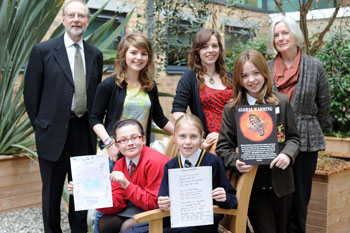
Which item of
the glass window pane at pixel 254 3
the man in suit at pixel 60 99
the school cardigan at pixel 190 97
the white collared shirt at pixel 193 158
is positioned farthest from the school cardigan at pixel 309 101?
the glass window pane at pixel 254 3

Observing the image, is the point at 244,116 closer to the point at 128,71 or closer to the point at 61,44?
the point at 128,71

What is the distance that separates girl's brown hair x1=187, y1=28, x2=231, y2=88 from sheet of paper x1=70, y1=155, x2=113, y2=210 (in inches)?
38.2

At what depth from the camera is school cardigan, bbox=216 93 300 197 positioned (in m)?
2.58

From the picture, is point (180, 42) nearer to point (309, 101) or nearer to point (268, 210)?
point (309, 101)

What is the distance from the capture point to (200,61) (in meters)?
3.17

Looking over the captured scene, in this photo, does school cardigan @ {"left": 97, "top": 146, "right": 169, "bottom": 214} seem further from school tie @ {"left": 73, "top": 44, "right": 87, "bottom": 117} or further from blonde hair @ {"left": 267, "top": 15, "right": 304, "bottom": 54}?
blonde hair @ {"left": 267, "top": 15, "right": 304, "bottom": 54}

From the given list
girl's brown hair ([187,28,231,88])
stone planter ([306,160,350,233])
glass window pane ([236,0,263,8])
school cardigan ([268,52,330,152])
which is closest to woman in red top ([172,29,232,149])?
girl's brown hair ([187,28,231,88])

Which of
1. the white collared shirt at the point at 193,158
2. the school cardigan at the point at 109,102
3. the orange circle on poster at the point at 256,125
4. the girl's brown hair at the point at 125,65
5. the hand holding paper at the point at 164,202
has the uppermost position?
the girl's brown hair at the point at 125,65

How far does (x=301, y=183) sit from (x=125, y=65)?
1.41m

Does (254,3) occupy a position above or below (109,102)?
above

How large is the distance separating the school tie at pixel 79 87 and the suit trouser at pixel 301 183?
1514 millimetres

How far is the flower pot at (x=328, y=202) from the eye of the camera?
3.46 metres

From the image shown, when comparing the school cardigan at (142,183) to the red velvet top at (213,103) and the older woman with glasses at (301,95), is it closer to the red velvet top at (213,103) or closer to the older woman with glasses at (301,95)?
the red velvet top at (213,103)

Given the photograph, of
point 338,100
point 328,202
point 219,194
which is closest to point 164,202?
point 219,194
